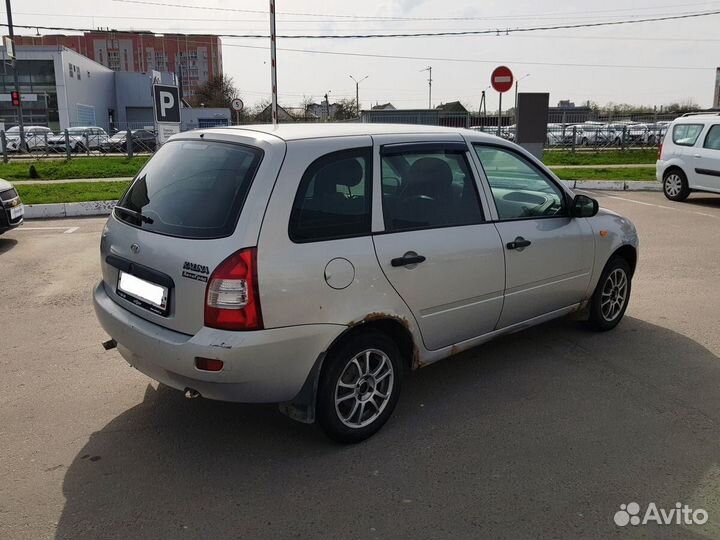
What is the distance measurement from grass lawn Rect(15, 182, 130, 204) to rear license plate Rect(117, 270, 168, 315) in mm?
9183

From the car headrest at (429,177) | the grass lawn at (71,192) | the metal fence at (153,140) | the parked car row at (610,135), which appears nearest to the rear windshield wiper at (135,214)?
the car headrest at (429,177)

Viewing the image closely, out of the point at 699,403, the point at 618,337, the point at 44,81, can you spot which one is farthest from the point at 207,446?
the point at 44,81

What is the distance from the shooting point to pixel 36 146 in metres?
27.7

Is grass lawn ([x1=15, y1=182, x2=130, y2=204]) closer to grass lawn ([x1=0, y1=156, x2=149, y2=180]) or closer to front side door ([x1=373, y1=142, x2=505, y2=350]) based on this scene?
grass lawn ([x1=0, y1=156, x2=149, y2=180])

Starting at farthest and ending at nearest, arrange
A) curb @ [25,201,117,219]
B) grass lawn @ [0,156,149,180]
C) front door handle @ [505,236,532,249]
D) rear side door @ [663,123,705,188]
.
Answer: grass lawn @ [0,156,149,180], rear side door @ [663,123,705,188], curb @ [25,201,117,219], front door handle @ [505,236,532,249]

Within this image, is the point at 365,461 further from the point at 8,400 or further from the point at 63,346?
the point at 63,346

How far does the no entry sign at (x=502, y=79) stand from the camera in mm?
15344

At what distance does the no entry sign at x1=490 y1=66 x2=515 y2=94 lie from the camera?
15344mm

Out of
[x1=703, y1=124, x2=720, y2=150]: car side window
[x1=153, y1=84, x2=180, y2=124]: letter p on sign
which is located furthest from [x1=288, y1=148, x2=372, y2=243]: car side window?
[x1=703, y1=124, x2=720, y2=150]: car side window

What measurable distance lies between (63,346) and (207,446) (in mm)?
2131

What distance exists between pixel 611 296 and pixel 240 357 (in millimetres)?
3453

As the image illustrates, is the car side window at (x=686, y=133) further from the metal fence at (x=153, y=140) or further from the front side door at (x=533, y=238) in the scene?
the metal fence at (x=153, y=140)

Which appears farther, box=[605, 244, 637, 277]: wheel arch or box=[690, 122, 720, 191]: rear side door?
box=[690, 122, 720, 191]: rear side door

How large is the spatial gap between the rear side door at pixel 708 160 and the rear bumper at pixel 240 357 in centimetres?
1188
